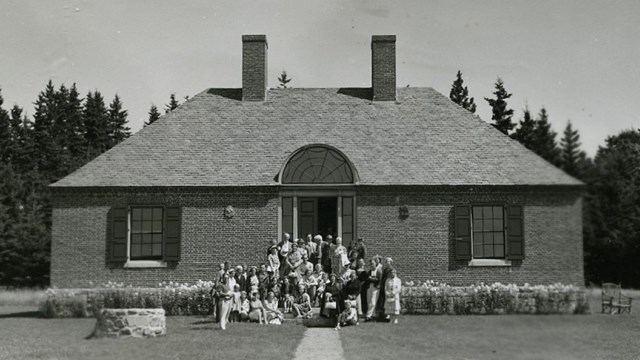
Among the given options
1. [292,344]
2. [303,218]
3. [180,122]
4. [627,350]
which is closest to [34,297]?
[180,122]

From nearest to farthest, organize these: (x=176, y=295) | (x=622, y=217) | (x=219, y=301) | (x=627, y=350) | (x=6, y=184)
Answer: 1. (x=622, y=217)
2. (x=627, y=350)
3. (x=219, y=301)
4. (x=176, y=295)
5. (x=6, y=184)

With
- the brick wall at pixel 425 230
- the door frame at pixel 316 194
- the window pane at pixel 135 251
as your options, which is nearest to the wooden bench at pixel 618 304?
the brick wall at pixel 425 230

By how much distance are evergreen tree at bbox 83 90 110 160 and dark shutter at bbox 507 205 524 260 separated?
36641mm

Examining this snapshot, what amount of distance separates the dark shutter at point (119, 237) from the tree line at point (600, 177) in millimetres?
17198

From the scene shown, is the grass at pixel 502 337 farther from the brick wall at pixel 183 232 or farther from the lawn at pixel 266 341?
the brick wall at pixel 183 232

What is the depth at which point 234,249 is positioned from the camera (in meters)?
20.8

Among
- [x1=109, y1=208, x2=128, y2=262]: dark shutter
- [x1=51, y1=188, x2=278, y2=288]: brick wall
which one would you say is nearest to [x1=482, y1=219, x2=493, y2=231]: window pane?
[x1=51, y1=188, x2=278, y2=288]: brick wall

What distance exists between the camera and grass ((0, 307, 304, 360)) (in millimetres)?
11492

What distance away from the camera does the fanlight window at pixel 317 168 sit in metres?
21.2

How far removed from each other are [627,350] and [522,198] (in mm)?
8780

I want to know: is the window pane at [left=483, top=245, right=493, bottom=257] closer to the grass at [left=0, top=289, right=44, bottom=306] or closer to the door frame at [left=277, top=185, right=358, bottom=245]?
the door frame at [left=277, top=185, right=358, bottom=245]

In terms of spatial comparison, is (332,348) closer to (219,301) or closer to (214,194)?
(219,301)

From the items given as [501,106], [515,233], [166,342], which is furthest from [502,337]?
[515,233]

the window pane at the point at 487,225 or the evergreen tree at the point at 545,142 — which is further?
the window pane at the point at 487,225
